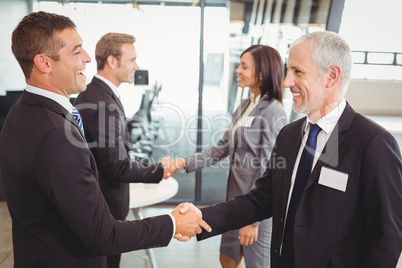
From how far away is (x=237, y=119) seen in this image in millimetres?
2391

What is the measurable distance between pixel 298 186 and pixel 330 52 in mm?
510

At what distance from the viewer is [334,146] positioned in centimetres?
126

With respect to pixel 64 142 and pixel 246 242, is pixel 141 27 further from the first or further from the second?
pixel 64 142

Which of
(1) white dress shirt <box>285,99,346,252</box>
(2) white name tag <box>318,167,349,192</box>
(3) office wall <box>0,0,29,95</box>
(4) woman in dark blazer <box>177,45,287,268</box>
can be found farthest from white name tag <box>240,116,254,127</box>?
(3) office wall <box>0,0,29,95</box>

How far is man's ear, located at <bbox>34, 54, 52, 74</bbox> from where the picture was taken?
1.22m

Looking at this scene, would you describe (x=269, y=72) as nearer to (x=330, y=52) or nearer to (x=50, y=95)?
(x=330, y=52)

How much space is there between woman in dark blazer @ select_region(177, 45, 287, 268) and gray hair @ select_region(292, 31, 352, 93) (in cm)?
86

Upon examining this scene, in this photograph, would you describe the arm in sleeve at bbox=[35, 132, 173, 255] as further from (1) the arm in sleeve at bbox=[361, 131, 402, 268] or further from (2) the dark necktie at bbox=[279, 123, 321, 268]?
(1) the arm in sleeve at bbox=[361, 131, 402, 268]

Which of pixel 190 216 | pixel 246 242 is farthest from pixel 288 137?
pixel 246 242

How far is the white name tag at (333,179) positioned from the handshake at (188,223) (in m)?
0.62

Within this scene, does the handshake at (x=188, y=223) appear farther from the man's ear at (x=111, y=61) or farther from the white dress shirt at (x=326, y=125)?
the man's ear at (x=111, y=61)

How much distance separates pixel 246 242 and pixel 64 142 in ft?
4.43

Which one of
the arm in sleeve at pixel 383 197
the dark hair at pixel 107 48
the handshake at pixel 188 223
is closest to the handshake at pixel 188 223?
the handshake at pixel 188 223

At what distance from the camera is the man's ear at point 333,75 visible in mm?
1320
